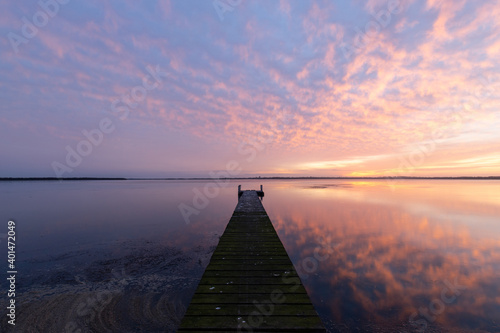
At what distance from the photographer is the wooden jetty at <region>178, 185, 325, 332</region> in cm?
392

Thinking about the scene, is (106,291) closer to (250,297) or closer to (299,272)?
(250,297)

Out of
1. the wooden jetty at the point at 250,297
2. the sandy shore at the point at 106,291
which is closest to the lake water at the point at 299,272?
the sandy shore at the point at 106,291

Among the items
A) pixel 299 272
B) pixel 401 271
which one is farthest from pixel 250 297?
pixel 401 271

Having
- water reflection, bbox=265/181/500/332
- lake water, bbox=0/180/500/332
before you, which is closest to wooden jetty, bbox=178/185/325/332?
lake water, bbox=0/180/500/332

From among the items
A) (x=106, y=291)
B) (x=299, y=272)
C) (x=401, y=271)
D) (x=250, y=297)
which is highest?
(x=250, y=297)

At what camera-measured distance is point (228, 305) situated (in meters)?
4.48

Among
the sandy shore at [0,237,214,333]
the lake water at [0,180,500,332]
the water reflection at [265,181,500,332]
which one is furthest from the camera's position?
the water reflection at [265,181,500,332]

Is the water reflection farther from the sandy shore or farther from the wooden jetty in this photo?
the sandy shore

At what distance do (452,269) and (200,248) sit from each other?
449 inches

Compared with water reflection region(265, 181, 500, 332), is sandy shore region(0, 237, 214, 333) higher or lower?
higher

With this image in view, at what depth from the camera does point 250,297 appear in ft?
15.7

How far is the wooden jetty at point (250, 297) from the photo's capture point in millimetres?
3920

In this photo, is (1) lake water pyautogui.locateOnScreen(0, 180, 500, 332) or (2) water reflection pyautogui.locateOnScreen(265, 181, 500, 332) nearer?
(1) lake water pyautogui.locateOnScreen(0, 180, 500, 332)

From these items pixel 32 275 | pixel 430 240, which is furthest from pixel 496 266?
pixel 32 275
